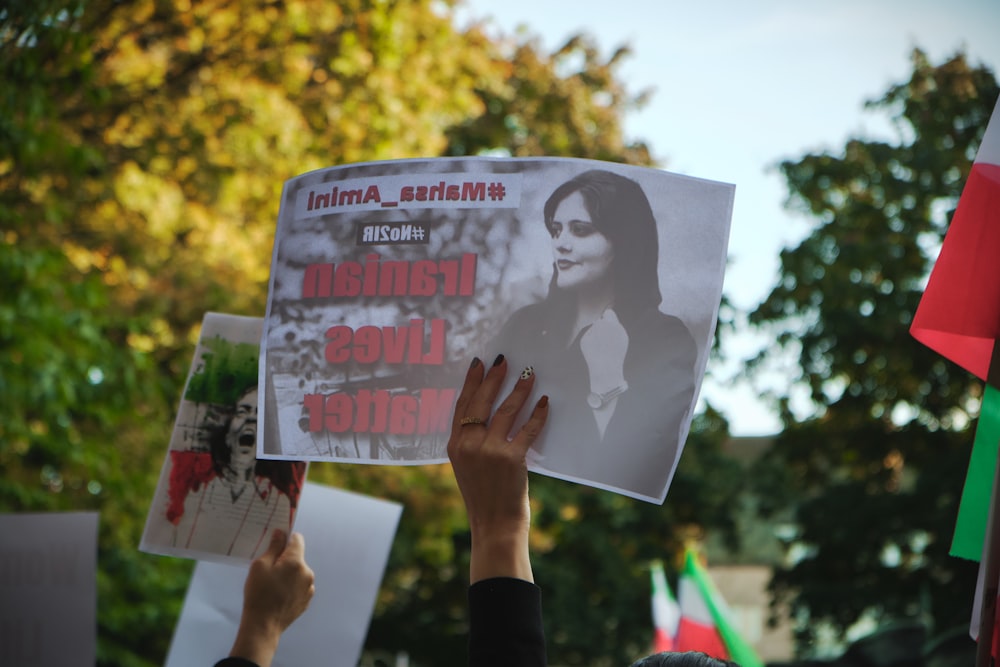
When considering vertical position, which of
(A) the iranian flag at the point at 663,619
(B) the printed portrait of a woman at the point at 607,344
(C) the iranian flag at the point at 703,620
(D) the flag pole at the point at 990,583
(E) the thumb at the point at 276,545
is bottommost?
(A) the iranian flag at the point at 663,619

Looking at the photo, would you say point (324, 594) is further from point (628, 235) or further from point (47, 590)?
point (628, 235)

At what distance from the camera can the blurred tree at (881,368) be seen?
402 inches

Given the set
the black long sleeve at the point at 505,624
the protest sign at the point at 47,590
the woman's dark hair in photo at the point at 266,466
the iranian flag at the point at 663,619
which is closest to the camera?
the black long sleeve at the point at 505,624

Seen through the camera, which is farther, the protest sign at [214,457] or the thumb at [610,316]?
the protest sign at [214,457]

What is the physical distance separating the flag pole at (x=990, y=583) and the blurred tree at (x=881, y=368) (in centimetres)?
927

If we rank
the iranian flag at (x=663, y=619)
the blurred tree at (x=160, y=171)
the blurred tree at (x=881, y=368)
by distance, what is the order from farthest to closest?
the blurred tree at (x=881, y=368) → the iranian flag at (x=663, y=619) → the blurred tree at (x=160, y=171)

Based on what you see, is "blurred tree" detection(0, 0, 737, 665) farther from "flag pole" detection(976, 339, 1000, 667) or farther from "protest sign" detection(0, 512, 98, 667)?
"flag pole" detection(976, 339, 1000, 667)

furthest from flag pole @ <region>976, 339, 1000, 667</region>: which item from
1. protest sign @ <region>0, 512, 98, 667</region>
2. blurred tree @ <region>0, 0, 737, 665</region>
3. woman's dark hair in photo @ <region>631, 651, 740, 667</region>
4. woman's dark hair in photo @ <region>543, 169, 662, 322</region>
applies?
blurred tree @ <region>0, 0, 737, 665</region>

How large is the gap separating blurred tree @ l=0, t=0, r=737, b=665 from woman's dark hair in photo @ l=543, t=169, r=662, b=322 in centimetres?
257

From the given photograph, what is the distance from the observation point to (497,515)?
125 cm

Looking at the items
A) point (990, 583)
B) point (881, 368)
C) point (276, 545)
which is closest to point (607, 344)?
point (990, 583)

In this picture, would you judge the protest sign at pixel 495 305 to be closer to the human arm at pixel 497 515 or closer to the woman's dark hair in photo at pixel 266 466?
the human arm at pixel 497 515

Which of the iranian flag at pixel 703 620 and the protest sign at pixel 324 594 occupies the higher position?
the protest sign at pixel 324 594

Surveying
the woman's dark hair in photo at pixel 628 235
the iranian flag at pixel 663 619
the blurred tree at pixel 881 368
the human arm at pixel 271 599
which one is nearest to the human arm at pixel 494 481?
the woman's dark hair in photo at pixel 628 235
